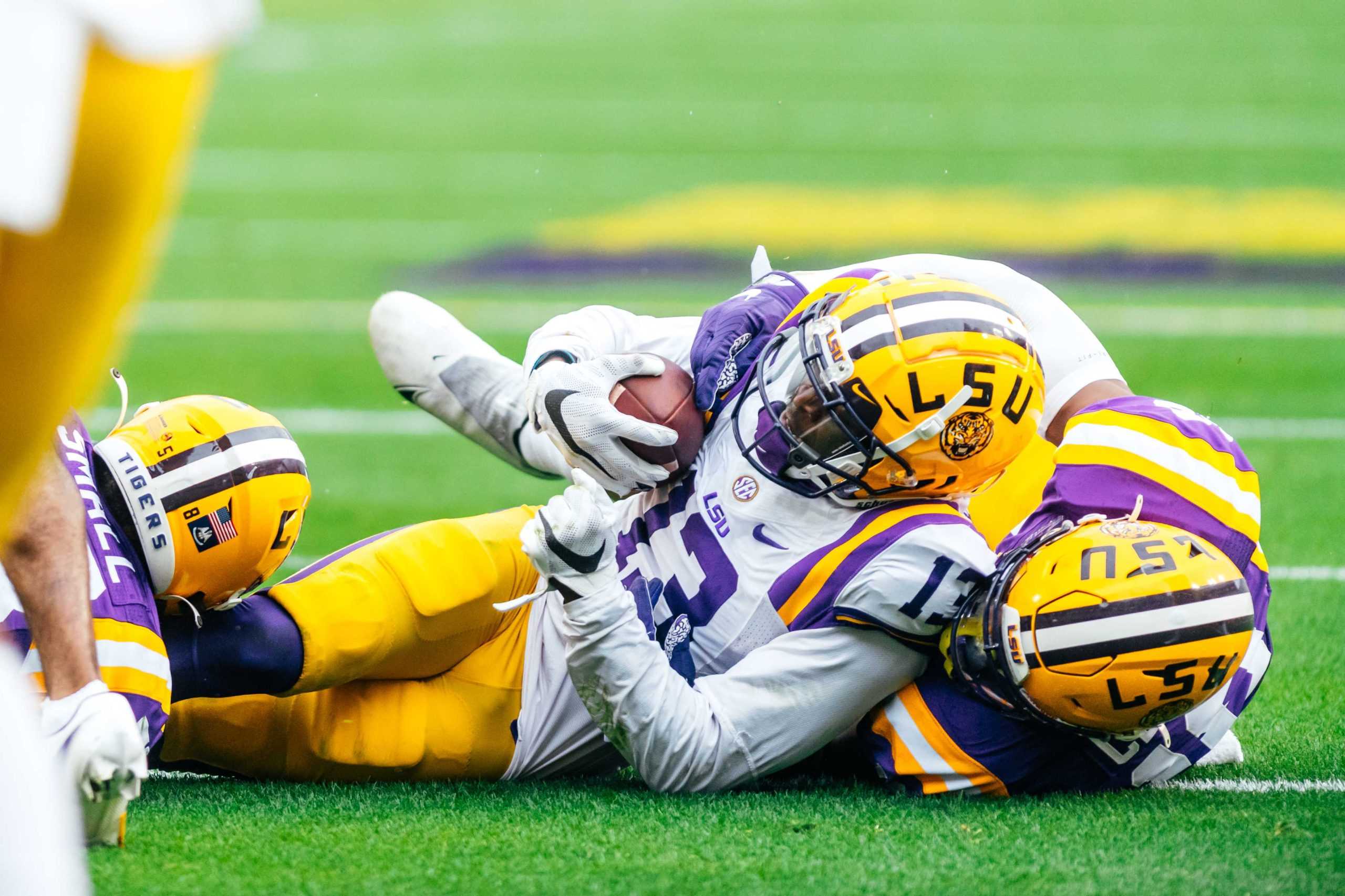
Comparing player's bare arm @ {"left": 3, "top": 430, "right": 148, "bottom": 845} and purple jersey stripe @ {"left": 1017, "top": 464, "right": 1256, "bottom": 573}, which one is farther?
purple jersey stripe @ {"left": 1017, "top": 464, "right": 1256, "bottom": 573}

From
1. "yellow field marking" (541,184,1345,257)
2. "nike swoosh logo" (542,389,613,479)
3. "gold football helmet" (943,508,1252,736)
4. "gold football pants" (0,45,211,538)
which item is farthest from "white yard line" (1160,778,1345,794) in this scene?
"yellow field marking" (541,184,1345,257)

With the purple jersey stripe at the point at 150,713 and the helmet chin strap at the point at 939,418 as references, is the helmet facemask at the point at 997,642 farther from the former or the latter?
the purple jersey stripe at the point at 150,713

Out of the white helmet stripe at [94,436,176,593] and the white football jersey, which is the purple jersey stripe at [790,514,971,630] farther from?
the white helmet stripe at [94,436,176,593]

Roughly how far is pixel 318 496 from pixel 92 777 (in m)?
3.47

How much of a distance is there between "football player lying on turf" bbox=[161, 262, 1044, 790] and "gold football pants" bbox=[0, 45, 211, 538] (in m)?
1.22

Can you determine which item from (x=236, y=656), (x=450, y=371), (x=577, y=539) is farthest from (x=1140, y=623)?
(x=450, y=371)

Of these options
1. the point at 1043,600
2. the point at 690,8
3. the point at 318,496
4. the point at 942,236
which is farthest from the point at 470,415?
the point at 690,8

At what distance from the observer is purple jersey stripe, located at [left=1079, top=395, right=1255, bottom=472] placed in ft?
8.99

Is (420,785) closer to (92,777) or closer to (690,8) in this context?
(92,777)

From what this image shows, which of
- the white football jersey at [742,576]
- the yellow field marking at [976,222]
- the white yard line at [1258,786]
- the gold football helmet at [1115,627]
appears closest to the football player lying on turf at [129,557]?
the white football jersey at [742,576]

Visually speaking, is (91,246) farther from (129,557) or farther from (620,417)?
(620,417)

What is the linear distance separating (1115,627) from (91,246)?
1694 mm

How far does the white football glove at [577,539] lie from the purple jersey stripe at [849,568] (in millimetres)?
338

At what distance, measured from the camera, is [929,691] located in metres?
2.72
